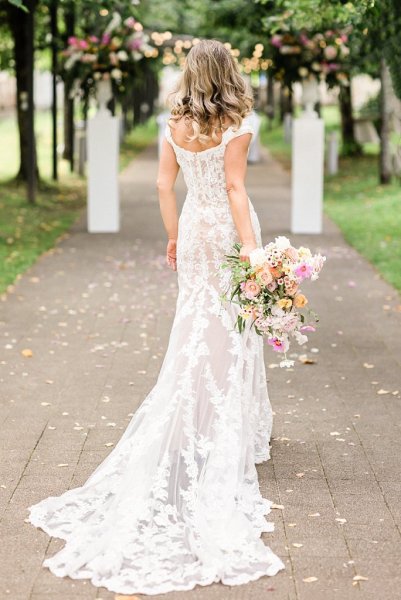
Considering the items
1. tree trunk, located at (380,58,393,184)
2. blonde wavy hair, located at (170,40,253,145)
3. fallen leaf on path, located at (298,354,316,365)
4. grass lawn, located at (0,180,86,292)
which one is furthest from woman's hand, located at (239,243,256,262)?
tree trunk, located at (380,58,393,184)

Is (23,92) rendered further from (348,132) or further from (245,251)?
(245,251)

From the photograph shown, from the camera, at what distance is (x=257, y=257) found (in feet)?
16.7

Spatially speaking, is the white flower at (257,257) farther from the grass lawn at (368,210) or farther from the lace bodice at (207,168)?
the grass lawn at (368,210)

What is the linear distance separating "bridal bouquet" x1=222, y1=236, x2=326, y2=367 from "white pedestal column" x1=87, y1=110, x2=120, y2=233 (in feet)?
36.6

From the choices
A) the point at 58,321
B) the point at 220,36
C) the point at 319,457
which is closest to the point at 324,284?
the point at 58,321

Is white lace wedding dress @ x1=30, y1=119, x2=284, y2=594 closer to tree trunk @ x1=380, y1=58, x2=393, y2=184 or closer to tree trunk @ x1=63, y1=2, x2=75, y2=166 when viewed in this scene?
tree trunk @ x1=380, y1=58, x2=393, y2=184

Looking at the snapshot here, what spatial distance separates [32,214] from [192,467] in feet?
43.3

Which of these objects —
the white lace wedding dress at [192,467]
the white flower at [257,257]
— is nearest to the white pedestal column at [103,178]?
the white lace wedding dress at [192,467]

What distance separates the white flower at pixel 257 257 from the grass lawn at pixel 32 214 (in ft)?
22.1

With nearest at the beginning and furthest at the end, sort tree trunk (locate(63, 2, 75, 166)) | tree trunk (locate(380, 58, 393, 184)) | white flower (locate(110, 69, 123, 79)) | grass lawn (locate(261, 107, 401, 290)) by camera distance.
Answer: grass lawn (locate(261, 107, 401, 290)) < white flower (locate(110, 69, 123, 79)) < tree trunk (locate(380, 58, 393, 184)) < tree trunk (locate(63, 2, 75, 166))

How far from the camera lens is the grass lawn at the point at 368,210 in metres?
13.9

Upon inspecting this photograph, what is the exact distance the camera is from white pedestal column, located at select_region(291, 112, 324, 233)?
52.0 feet

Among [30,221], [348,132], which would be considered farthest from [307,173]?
[348,132]

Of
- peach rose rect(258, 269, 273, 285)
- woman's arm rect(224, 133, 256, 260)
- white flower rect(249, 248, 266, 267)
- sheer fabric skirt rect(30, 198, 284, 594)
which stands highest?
woman's arm rect(224, 133, 256, 260)
